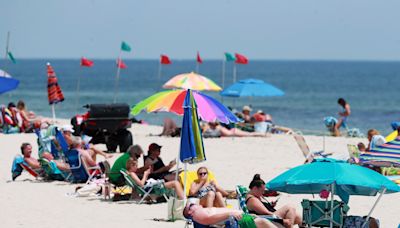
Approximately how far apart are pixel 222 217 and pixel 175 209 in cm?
194

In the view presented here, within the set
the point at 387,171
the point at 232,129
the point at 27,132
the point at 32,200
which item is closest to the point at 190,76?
the point at 232,129

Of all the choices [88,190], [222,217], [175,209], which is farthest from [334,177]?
[88,190]

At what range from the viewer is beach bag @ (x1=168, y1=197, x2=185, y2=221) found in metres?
10.2

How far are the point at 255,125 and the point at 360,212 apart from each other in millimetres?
10364

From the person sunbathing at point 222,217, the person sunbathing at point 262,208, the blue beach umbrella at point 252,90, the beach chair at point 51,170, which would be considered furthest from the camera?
the blue beach umbrella at point 252,90

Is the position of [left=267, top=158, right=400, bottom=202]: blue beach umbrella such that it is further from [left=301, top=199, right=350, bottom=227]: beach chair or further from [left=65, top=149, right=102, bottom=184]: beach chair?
[left=65, top=149, right=102, bottom=184]: beach chair

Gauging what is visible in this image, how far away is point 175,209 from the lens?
10188mm

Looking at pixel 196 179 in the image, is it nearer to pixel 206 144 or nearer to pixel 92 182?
pixel 92 182

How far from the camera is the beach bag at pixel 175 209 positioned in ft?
33.3

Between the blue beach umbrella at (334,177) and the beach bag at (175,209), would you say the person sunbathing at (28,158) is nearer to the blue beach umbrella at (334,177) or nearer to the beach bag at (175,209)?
the beach bag at (175,209)

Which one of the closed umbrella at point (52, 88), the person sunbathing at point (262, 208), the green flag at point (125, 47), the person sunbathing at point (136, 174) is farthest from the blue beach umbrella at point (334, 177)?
the green flag at point (125, 47)

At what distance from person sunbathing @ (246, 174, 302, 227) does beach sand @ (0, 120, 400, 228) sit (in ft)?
4.20

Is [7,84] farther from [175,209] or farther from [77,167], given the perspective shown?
[175,209]

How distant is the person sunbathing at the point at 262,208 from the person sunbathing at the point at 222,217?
457 millimetres
